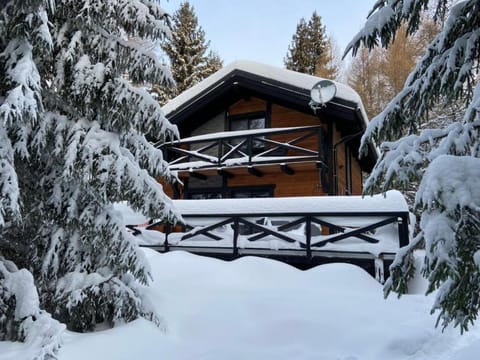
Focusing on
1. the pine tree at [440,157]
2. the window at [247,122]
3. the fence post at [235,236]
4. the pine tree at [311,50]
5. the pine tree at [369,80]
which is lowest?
the fence post at [235,236]

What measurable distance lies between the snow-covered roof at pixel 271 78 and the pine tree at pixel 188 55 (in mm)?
11233

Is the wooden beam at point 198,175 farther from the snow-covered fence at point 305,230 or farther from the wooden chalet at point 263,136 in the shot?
the snow-covered fence at point 305,230

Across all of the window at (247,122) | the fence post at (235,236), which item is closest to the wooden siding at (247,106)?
the window at (247,122)

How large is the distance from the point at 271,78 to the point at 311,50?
1778 centimetres

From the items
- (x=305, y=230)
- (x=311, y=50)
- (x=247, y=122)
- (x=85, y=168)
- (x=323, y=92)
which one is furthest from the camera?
(x=311, y=50)

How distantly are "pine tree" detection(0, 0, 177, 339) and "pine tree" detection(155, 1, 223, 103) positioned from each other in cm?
1999

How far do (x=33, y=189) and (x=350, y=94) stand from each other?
9290mm

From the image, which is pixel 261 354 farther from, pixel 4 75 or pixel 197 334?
pixel 4 75

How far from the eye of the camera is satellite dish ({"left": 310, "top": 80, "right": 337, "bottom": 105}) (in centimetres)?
1062

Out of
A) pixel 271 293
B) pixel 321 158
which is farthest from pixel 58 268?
pixel 321 158

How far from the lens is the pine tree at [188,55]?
82.3 ft

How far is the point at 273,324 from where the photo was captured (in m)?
4.80

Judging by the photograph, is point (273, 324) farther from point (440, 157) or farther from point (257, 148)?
point (257, 148)

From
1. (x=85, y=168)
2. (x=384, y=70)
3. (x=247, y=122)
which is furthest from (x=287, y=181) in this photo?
(x=384, y=70)
